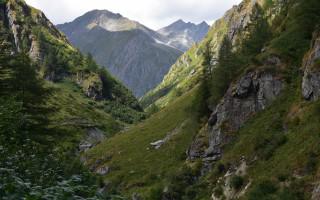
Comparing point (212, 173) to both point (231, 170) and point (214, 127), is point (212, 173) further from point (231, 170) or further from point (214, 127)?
point (214, 127)

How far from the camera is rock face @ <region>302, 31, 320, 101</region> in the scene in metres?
54.9

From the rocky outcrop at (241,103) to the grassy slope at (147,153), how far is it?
12.6 metres

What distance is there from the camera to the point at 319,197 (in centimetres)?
3472

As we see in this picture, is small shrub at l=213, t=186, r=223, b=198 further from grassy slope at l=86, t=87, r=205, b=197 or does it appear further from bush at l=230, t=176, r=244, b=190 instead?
grassy slope at l=86, t=87, r=205, b=197

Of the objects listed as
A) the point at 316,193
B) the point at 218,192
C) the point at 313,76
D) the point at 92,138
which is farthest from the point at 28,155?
the point at 92,138

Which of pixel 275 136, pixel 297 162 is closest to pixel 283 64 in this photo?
pixel 275 136

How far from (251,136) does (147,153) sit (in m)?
52.1

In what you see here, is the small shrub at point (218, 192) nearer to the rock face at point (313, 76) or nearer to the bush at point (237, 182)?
the bush at point (237, 182)

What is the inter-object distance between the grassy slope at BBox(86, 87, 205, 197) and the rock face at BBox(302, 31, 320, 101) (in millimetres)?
32184

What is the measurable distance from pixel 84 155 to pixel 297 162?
9526cm

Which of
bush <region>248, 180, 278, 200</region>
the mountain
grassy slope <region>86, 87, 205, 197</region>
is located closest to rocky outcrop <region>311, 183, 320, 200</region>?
bush <region>248, 180, 278, 200</region>

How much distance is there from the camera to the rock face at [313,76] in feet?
180

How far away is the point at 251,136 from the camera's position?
6253 cm

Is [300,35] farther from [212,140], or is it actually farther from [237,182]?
[237,182]
